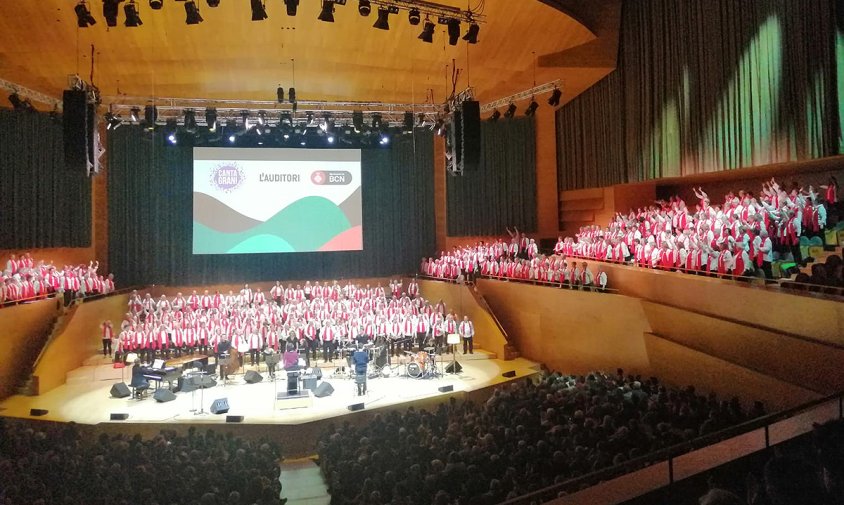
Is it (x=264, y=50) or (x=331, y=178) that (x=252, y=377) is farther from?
(x=331, y=178)

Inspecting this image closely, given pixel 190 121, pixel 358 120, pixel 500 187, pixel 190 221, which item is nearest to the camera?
pixel 190 121

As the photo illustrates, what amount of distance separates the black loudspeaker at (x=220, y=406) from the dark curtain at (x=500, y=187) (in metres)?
10.9

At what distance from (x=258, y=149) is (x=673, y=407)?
13.4 meters

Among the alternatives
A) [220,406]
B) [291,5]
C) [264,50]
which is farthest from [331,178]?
[220,406]

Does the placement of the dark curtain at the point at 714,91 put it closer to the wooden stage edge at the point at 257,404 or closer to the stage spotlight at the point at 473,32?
the stage spotlight at the point at 473,32

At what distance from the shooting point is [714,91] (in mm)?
11070

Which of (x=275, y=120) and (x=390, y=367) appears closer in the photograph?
Result: (x=390, y=367)

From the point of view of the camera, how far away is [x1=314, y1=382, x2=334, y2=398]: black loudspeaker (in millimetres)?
9586

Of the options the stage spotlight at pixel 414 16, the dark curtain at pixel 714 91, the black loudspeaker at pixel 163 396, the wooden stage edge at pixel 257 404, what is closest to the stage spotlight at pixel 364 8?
the stage spotlight at pixel 414 16

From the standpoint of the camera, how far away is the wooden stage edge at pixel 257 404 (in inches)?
→ 329

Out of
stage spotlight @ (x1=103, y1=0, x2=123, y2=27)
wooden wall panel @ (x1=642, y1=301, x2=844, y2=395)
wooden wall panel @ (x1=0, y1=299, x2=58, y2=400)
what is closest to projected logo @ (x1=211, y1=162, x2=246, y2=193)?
wooden wall panel @ (x1=0, y1=299, x2=58, y2=400)

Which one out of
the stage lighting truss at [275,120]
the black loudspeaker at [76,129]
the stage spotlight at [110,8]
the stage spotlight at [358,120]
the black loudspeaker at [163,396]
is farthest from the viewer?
the stage spotlight at [358,120]

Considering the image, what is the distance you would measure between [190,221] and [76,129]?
858cm

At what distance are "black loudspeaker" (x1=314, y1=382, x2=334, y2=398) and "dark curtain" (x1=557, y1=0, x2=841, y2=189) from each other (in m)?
8.84
